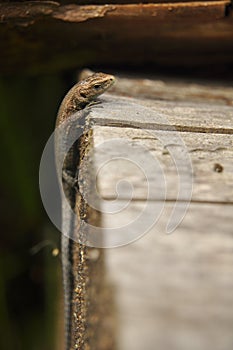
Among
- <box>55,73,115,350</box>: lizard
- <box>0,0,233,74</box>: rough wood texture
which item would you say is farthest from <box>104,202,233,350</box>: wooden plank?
<box>0,0,233,74</box>: rough wood texture

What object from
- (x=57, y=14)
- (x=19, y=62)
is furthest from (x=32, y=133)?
(x=57, y=14)

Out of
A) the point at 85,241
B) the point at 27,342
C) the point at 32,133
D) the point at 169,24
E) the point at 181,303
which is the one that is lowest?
the point at 27,342

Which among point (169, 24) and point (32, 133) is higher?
point (169, 24)

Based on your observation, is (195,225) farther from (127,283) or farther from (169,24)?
(169,24)

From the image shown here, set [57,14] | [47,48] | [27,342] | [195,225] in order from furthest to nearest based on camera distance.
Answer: [27,342]
[47,48]
[57,14]
[195,225]

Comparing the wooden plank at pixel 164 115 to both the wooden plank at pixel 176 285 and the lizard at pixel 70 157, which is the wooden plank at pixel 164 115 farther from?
the wooden plank at pixel 176 285

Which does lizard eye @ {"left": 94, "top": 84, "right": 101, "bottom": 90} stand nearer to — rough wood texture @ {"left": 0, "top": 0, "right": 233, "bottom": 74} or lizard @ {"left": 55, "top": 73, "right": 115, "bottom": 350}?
lizard @ {"left": 55, "top": 73, "right": 115, "bottom": 350}
